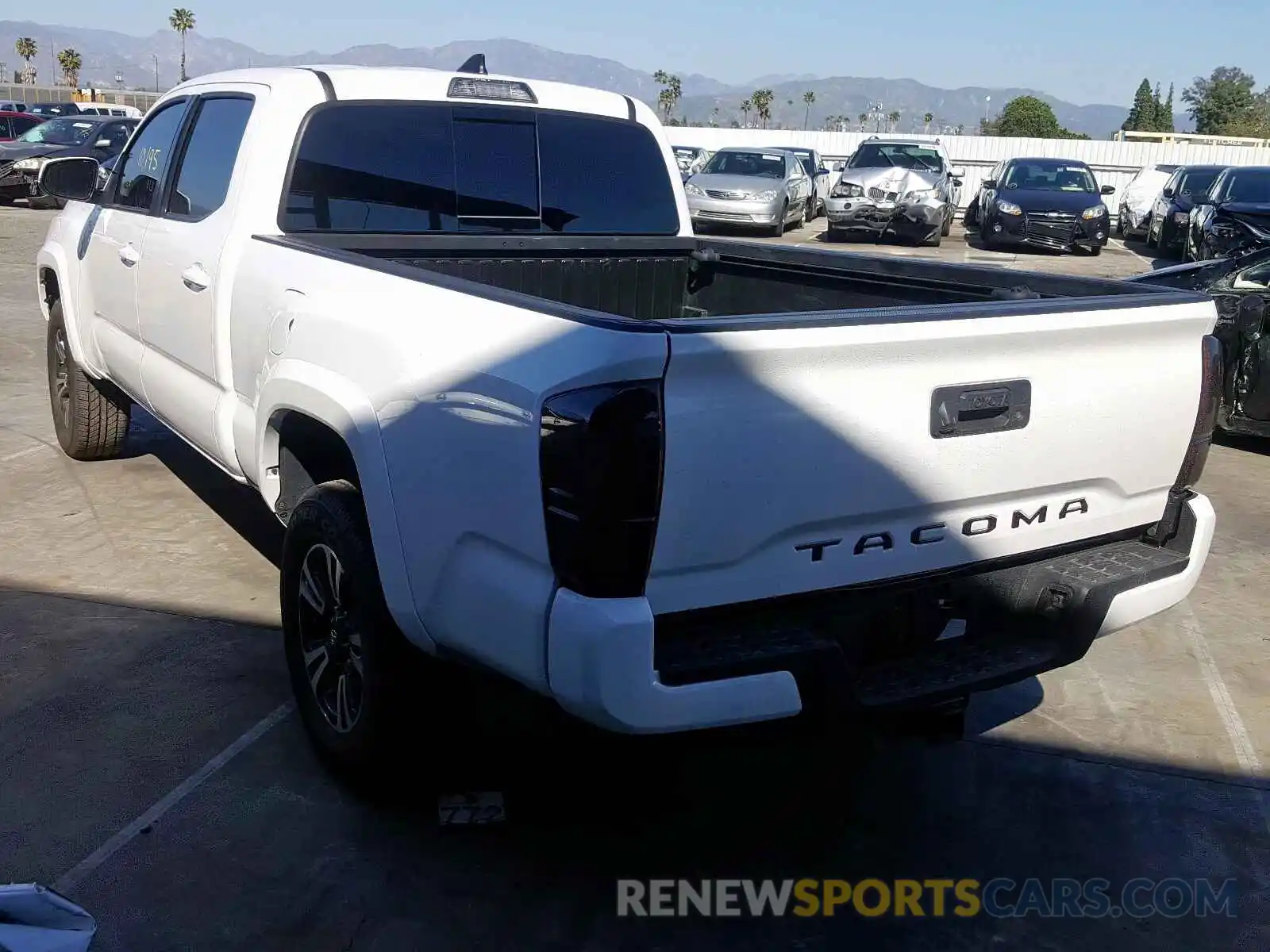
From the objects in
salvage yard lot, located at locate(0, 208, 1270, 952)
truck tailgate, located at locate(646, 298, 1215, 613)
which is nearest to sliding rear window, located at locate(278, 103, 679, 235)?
salvage yard lot, located at locate(0, 208, 1270, 952)

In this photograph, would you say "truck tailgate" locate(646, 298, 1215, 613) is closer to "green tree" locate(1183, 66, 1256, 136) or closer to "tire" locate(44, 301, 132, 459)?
"tire" locate(44, 301, 132, 459)

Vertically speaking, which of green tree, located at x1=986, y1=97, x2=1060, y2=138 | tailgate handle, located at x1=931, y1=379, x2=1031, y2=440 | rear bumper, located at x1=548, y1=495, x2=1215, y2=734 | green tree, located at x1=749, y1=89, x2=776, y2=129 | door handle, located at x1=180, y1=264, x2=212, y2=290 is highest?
green tree, located at x1=749, y1=89, x2=776, y2=129

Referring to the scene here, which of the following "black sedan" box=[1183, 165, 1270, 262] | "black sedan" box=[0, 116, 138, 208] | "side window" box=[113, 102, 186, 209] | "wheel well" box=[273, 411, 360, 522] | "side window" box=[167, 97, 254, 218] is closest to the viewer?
"wheel well" box=[273, 411, 360, 522]

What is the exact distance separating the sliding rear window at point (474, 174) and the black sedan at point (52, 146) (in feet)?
57.4

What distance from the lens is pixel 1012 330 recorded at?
2820 mm

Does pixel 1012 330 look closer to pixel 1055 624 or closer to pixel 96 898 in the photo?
pixel 1055 624

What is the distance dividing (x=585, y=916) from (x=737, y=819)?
2.10ft

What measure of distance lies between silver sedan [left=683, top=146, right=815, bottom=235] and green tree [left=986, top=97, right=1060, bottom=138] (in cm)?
5390

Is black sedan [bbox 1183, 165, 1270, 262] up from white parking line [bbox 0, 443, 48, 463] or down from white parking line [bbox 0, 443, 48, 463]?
up

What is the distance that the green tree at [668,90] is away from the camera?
122 m

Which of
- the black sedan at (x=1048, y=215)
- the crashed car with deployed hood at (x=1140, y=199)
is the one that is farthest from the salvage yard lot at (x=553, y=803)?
the crashed car with deployed hood at (x=1140, y=199)

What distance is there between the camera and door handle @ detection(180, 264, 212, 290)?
4207 mm

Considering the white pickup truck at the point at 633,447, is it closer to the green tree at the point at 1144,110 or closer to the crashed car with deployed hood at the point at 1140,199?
the crashed car with deployed hood at the point at 1140,199

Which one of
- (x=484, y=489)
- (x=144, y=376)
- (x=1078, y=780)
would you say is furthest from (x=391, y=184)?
(x=1078, y=780)
